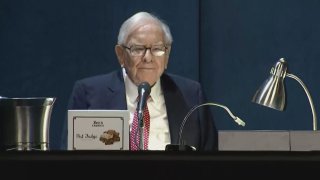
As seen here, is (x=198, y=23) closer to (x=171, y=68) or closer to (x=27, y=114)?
(x=171, y=68)

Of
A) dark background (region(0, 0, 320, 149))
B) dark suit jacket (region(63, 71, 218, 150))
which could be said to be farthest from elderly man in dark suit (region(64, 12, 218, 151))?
dark background (region(0, 0, 320, 149))

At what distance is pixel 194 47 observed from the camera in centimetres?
456

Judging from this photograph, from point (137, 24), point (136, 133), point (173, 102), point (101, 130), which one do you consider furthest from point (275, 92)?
point (101, 130)

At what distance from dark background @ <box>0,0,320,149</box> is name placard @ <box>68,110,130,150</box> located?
6.46 ft

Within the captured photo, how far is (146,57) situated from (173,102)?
0.26 metres

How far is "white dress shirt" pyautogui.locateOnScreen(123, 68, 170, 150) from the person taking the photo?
10.8ft

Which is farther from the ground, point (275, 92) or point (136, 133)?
point (275, 92)

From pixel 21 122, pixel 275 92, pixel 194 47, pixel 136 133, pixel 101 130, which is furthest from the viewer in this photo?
pixel 194 47

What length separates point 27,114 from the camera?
7.41 ft

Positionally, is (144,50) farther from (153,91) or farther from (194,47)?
(194,47)
